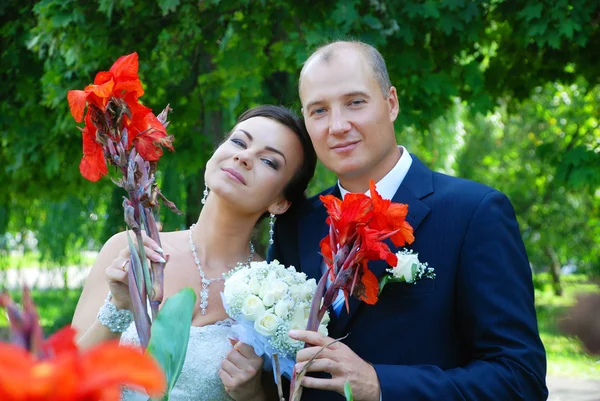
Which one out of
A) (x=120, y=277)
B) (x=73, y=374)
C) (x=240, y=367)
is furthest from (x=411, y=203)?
(x=73, y=374)

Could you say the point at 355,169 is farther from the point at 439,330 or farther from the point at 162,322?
the point at 162,322

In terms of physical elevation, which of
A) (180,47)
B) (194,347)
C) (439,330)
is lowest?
(194,347)

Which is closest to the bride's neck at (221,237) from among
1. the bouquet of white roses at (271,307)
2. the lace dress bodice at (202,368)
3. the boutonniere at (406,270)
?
the lace dress bodice at (202,368)

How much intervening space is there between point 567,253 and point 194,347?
1751 cm

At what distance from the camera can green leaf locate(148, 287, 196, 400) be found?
1320 millimetres

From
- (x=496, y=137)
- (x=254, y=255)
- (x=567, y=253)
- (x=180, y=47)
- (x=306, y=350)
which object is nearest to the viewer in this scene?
(x=306, y=350)

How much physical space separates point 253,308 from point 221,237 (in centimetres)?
113

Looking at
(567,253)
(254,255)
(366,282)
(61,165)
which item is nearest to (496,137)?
(567,253)

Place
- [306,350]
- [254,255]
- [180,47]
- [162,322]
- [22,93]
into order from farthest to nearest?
[22,93] → [180,47] → [254,255] → [306,350] → [162,322]

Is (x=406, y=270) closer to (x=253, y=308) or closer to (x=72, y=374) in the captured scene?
(x=253, y=308)

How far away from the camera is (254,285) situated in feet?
7.66

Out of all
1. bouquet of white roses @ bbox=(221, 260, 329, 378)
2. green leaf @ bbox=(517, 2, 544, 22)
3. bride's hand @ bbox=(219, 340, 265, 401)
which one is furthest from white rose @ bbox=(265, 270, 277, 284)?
green leaf @ bbox=(517, 2, 544, 22)

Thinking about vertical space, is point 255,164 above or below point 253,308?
above

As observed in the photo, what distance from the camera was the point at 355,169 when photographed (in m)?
2.79
